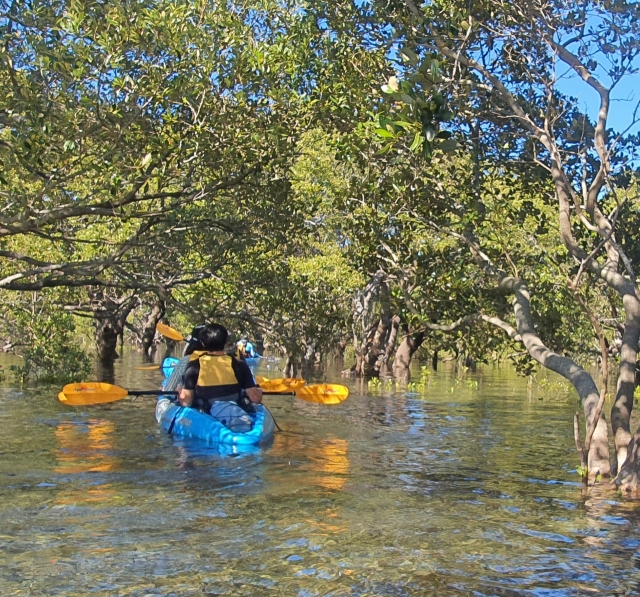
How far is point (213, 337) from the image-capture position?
11633mm

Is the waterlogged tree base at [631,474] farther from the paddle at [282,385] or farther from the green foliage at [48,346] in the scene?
the green foliage at [48,346]

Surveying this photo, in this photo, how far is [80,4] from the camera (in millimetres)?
8836

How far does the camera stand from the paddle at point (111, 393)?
12.8 metres

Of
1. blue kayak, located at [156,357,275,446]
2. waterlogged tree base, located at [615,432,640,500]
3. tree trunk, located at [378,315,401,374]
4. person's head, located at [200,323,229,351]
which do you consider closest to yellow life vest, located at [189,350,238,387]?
person's head, located at [200,323,229,351]

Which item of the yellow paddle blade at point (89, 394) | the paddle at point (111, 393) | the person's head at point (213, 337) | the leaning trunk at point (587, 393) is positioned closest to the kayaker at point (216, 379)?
the person's head at point (213, 337)

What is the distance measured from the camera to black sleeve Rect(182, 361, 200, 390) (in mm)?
11844

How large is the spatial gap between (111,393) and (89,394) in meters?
0.34

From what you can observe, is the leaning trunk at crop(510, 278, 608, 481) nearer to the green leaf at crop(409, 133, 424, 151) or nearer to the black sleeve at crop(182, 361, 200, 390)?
the green leaf at crop(409, 133, 424, 151)

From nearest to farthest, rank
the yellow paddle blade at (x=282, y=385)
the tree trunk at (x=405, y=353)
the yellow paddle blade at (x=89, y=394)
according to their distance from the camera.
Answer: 1. the yellow paddle blade at (x=89, y=394)
2. the yellow paddle blade at (x=282, y=385)
3. the tree trunk at (x=405, y=353)

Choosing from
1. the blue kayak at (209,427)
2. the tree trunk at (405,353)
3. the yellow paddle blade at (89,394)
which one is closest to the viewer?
the blue kayak at (209,427)

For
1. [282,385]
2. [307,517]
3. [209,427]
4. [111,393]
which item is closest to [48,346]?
[111,393]

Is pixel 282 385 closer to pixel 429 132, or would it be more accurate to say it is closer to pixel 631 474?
pixel 631 474

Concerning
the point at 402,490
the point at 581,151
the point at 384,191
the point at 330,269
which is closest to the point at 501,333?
the point at 384,191

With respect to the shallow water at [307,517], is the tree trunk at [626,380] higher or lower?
higher
